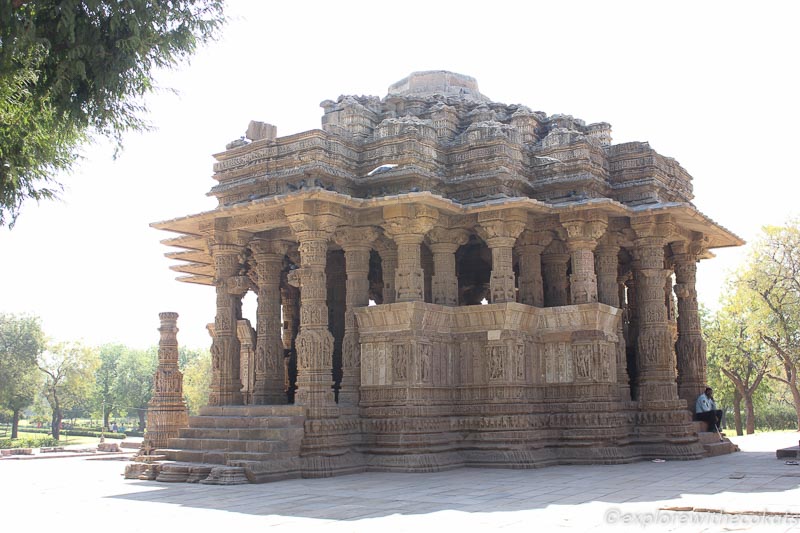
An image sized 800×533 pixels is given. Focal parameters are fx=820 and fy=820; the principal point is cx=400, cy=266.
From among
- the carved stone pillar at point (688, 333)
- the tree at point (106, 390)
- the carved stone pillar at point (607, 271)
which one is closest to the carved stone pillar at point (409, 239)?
the carved stone pillar at point (607, 271)

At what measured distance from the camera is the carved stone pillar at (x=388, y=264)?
1576cm

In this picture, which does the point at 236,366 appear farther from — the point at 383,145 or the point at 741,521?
the point at 741,521

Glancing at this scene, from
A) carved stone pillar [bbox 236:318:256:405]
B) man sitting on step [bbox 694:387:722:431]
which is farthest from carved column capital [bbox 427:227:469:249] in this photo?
man sitting on step [bbox 694:387:722:431]

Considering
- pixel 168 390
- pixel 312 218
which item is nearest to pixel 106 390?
pixel 168 390

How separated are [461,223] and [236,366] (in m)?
4.97

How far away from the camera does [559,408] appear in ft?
49.7

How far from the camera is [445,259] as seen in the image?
1545 cm

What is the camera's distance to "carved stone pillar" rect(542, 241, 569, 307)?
56.0ft

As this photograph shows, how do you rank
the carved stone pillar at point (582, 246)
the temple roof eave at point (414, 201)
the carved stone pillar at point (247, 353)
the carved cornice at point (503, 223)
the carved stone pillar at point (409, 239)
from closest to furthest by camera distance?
the temple roof eave at point (414, 201) → the carved stone pillar at point (409, 239) → the carved cornice at point (503, 223) → the carved stone pillar at point (582, 246) → the carved stone pillar at point (247, 353)

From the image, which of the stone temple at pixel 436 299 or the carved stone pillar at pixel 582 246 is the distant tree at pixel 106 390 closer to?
the stone temple at pixel 436 299

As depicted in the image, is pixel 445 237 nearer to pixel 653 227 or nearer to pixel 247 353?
pixel 653 227

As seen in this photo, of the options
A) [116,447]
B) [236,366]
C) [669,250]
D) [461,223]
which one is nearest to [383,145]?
[461,223]

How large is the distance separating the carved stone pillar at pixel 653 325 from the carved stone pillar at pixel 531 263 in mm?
1925

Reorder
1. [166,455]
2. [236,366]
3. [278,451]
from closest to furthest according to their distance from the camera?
[278,451] → [166,455] → [236,366]
